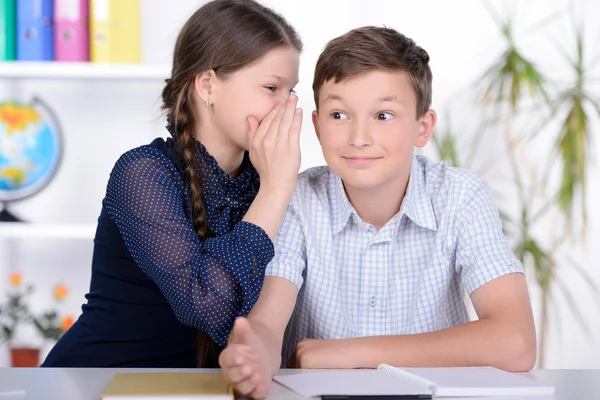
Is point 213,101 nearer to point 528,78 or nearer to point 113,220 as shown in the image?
point 113,220

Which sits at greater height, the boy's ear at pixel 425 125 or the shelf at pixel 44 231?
the boy's ear at pixel 425 125

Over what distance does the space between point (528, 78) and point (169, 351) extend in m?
1.83

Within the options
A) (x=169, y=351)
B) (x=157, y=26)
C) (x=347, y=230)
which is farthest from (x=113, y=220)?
(x=157, y=26)

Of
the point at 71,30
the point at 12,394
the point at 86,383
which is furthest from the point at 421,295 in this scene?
the point at 71,30

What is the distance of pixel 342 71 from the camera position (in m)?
1.60

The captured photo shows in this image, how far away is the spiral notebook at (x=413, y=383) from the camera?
3.44ft

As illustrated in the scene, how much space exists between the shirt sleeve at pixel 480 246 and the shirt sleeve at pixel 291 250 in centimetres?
32

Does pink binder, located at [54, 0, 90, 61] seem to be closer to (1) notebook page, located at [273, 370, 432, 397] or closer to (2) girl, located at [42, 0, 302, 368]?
(2) girl, located at [42, 0, 302, 368]

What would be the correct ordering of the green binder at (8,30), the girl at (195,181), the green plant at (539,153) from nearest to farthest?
the girl at (195,181), the green binder at (8,30), the green plant at (539,153)

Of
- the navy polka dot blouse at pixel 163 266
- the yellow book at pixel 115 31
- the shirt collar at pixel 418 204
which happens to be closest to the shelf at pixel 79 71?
the yellow book at pixel 115 31

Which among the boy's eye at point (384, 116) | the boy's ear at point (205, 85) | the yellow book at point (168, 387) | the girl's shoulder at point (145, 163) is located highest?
the boy's ear at point (205, 85)

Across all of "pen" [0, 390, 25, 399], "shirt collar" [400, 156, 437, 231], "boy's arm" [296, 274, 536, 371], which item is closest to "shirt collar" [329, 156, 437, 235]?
"shirt collar" [400, 156, 437, 231]

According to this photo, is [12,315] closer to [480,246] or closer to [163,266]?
[163,266]

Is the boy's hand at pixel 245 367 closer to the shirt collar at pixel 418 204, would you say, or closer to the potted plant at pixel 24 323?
the shirt collar at pixel 418 204
